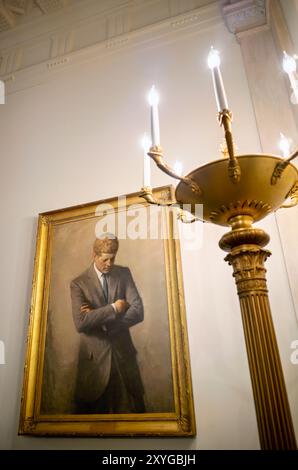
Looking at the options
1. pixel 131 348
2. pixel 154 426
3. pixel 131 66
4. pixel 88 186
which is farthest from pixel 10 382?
pixel 131 66

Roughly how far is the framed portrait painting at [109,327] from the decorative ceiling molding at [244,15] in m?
1.46

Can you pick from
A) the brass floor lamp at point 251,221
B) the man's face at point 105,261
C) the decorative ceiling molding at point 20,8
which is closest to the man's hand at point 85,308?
the man's face at point 105,261

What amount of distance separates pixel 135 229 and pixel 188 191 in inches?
41.7

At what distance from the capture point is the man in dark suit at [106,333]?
5.63 feet

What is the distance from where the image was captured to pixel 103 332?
187 cm

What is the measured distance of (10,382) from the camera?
196 cm

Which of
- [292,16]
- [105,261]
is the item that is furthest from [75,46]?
[105,261]

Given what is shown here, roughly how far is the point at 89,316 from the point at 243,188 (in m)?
1.32

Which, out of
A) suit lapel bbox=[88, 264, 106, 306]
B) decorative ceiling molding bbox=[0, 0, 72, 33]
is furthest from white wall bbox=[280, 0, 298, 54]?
decorative ceiling molding bbox=[0, 0, 72, 33]

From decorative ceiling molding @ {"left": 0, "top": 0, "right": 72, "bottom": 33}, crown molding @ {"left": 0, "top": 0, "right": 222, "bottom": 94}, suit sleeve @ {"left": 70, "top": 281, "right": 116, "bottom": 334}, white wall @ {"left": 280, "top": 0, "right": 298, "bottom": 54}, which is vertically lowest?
suit sleeve @ {"left": 70, "top": 281, "right": 116, "bottom": 334}

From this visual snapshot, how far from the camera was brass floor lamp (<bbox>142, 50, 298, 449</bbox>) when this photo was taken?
0.87m

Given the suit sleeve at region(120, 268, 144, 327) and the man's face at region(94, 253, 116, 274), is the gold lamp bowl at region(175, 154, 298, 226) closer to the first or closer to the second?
the suit sleeve at region(120, 268, 144, 327)

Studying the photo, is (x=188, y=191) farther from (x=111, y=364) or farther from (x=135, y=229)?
(x=111, y=364)

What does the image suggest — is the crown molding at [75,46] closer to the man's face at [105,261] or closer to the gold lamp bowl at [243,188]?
the man's face at [105,261]
